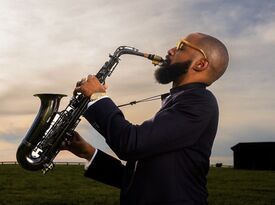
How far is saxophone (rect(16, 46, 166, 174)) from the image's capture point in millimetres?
5461

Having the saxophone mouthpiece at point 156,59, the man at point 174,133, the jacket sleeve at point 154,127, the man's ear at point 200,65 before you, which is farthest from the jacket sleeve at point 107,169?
the man's ear at point 200,65

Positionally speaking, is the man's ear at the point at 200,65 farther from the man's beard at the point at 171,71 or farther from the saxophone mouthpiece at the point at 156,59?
the saxophone mouthpiece at the point at 156,59

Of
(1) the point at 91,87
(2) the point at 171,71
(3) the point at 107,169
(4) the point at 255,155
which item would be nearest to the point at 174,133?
(2) the point at 171,71

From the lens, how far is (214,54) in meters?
4.74

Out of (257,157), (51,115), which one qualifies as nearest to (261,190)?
(51,115)

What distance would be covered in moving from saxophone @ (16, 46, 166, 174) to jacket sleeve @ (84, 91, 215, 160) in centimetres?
88

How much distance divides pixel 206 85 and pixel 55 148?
1.80 metres

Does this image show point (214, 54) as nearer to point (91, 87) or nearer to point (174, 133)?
point (174, 133)

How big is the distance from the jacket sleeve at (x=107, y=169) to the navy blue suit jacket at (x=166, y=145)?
63cm

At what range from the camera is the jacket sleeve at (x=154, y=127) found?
14.0 feet

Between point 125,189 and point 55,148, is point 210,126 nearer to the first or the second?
point 125,189

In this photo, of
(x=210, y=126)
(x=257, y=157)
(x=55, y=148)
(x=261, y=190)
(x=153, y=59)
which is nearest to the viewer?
(x=210, y=126)

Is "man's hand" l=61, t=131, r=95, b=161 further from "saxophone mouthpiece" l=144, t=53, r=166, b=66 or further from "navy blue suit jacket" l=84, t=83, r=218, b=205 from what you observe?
"saxophone mouthpiece" l=144, t=53, r=166, b=66

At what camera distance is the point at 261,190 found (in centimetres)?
3794
